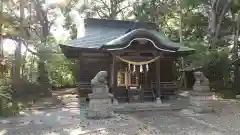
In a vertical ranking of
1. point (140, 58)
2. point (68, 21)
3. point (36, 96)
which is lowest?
point (36, 96)

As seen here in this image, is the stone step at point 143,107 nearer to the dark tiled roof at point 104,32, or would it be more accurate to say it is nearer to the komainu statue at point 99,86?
the komainu statue at point 99,86

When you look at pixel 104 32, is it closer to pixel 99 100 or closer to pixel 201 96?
pixel 99 100

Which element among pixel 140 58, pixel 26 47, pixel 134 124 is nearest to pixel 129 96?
pixel 140 58

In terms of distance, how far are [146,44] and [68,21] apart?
17318 millimetres

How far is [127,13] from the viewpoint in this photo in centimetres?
2739

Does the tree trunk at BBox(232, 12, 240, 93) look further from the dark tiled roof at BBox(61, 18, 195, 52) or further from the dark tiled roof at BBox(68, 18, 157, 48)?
the dark tiled roof at BBox(68, 18, 157, 48)

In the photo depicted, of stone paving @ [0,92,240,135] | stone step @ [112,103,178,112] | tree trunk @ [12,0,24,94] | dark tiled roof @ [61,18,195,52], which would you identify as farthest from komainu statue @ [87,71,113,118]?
tree trunk @ [12,0,24,94]

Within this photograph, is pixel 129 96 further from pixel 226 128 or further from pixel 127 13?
pixel 127 13

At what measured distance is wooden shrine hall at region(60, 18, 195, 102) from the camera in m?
10.8

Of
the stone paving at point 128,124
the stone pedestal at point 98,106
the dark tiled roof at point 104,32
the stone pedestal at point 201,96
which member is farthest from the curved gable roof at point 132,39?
the stone paving at point 128,124

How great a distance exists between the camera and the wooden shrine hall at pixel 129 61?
1083 cm

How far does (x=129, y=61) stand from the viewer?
11000 millimetres

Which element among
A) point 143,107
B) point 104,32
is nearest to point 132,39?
point 143,107

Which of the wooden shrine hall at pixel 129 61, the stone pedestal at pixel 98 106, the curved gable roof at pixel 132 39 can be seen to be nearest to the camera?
the stone pedestal at pixel 98 106
